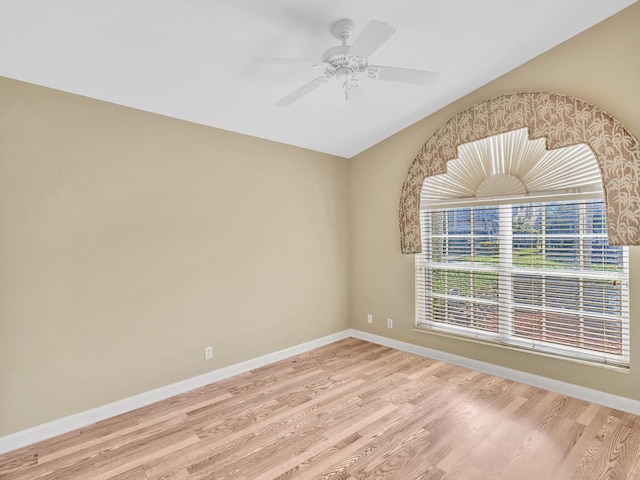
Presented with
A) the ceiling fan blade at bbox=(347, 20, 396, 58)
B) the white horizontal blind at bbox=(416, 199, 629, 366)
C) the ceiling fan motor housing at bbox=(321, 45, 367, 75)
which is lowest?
the white horizontal blind at bbox=(416, 199, 629, 366)

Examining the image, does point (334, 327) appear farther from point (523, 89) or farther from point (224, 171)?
point (523, 89)

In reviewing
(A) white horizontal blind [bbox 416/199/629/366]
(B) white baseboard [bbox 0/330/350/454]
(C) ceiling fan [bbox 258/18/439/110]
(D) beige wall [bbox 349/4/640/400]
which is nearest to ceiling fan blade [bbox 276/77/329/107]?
(C) ceiling fan [bbox 258/18/439/110]

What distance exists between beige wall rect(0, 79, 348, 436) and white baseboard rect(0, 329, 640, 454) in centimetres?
7

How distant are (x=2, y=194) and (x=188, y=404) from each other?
206 centimetres

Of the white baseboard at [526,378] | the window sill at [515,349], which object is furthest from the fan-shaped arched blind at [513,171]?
the white baseboard at [526,378]

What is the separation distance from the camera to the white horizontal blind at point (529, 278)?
2.79 metres

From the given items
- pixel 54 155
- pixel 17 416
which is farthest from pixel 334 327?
pixel 54 155

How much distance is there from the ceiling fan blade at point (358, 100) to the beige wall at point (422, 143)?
5.26ft

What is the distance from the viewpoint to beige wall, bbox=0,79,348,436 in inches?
92.8

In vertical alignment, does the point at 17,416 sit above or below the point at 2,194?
below

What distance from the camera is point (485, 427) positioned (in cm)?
247

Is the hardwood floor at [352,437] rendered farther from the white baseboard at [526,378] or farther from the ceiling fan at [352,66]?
the ceiling fan at [352,66]

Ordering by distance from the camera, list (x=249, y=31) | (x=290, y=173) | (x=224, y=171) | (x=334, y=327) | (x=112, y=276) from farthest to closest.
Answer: (x=334, y=327) < (x=290, y=173) < (x=224, y=171) < (x=112, y=276) < (x=249, y=31)

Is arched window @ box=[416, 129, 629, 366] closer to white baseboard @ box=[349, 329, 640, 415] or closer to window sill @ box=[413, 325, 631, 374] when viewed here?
window sill @ box=[413, 325, 631, 374]
